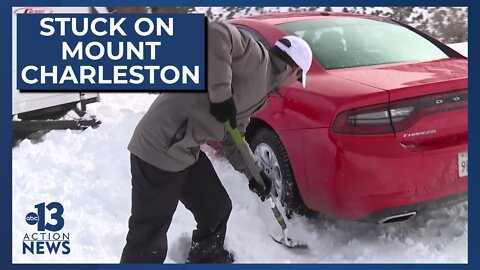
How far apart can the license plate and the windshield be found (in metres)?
0.59

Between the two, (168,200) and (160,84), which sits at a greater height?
(160,84)

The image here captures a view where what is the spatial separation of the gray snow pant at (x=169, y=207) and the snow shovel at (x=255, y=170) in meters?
0.18

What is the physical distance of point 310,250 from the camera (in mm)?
3119

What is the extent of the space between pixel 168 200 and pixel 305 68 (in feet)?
2.92

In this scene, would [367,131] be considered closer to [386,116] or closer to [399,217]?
[386,116]

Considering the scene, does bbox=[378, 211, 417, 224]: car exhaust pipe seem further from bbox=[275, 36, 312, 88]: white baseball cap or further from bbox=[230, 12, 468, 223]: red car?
bbox=[275, 36, 312, 88]: white baseball cap

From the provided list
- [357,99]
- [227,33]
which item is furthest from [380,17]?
[227,33]

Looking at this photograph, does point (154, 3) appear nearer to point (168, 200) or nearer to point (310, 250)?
point (168, 200)

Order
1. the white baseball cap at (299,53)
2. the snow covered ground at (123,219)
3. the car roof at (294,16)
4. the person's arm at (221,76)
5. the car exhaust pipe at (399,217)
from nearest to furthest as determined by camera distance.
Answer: the person's arm at (221,76)
the white baseball cap at (299,53)
the car exhaust pipe at (399,217)
the snow covered ground at (123,219)
the car roof at (294,16)

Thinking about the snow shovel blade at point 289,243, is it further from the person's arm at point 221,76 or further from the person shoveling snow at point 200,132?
the person's arm at point 221,76

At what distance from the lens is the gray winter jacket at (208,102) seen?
2.64m

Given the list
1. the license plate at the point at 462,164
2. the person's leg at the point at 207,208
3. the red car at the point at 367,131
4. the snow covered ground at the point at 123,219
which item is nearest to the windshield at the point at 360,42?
the red car at the point at 367,131

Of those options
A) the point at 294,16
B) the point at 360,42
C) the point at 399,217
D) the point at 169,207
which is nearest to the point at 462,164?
the point at 399,217

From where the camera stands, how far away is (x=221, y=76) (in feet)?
8.45
